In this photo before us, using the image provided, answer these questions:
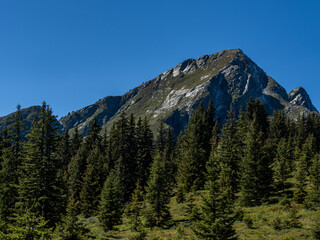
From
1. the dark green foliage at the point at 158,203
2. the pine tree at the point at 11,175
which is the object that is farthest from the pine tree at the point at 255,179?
the pine tree at the point at 11,175

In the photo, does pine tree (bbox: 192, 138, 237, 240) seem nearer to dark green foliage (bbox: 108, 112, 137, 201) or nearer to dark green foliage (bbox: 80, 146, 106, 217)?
dark green foliage (bbox: 80, 146, 106, 217)

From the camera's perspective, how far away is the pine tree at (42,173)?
25.1 meters

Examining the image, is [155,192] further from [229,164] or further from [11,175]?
[11,175]

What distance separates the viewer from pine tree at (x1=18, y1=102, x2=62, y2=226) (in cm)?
2509

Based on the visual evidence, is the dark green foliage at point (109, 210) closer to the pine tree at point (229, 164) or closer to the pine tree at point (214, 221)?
the pine tree at point (229, 164)

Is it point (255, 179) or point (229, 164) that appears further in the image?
point (229, 164)

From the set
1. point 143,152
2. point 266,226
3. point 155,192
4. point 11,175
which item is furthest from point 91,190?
point 266,226

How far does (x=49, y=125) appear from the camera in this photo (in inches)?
1072

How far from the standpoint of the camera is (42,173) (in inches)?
1012

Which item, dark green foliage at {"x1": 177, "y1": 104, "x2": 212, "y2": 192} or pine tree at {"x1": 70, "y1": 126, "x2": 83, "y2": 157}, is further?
pine tree at {"x1": 70, "y1": 126, "x2": 83, "y2": 157}

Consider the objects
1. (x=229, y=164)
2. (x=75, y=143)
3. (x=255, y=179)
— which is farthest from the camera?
(x=75, y=143)

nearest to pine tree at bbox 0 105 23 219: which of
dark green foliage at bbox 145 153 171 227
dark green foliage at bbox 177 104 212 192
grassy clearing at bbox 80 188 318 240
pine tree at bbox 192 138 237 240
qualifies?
grassy clearing at bbox 80 188 318 240

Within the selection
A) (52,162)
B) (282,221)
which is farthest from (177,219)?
(52,162)

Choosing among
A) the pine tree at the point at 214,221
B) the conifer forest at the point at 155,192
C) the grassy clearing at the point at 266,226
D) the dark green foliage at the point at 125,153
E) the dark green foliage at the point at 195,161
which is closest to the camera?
the pine tree at the point at 214,221
